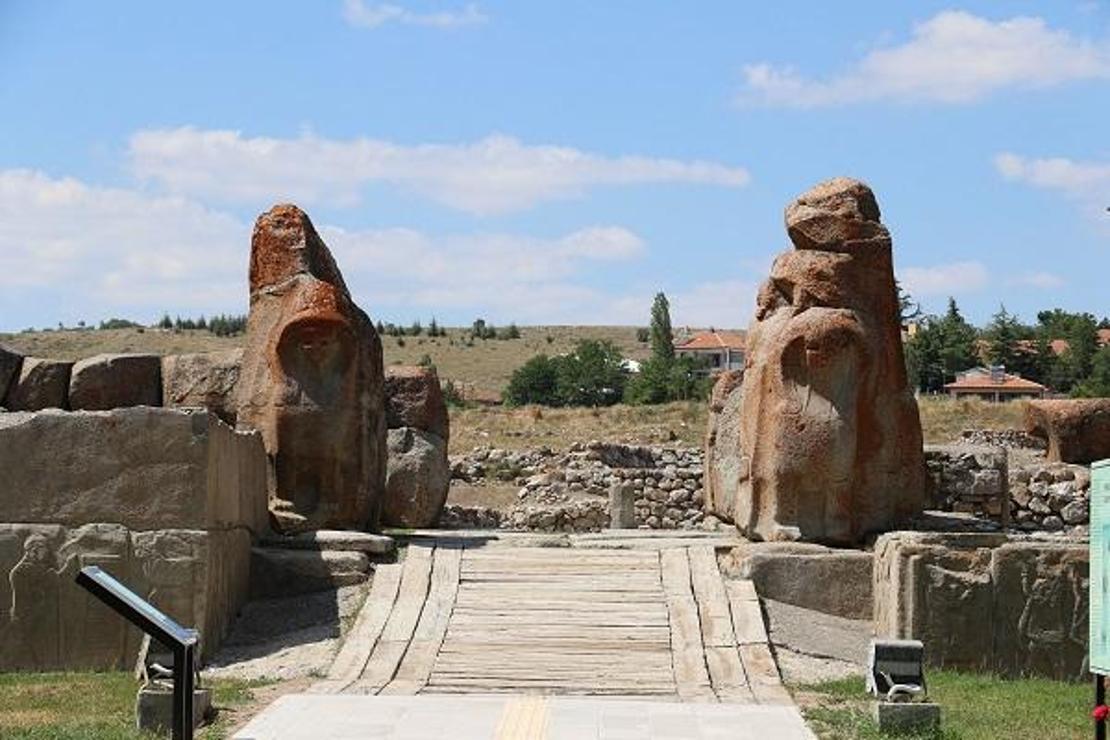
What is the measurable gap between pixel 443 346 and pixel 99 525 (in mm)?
76639

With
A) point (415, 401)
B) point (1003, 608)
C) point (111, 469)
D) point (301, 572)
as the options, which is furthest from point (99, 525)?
point (415, 401)

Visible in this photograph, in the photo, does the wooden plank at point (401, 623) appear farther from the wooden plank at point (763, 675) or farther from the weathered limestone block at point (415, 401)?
the weathered limestone block at point (415, 401)

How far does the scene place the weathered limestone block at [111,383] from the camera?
18.5 metres

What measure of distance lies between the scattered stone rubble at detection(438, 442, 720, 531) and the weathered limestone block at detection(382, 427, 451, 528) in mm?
1283

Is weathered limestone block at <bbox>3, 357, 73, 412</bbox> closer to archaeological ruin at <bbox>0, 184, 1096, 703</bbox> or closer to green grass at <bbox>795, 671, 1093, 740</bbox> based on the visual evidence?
archaeological ruin at <bbox>0, 184, 1096, 703</bbox>

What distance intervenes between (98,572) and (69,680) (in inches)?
173

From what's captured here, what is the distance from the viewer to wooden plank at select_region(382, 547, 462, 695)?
529 inches

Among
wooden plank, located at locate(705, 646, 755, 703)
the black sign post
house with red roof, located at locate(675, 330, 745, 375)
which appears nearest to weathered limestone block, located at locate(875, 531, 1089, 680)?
wooden plank, located at locate(705, 646, 755, 703)

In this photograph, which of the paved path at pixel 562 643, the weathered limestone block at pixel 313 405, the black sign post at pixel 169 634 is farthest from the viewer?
the weathered limestone block at pixel 313 405

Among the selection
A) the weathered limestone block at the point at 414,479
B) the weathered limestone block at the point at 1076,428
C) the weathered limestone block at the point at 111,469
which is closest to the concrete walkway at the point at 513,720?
the weathered limestone block at the point at 111,469

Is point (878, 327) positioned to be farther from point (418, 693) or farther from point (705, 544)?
point (418, 693)

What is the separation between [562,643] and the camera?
14438mm

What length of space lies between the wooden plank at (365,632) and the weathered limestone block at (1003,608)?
4242mm

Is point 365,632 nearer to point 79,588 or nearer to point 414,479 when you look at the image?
point 79,588
